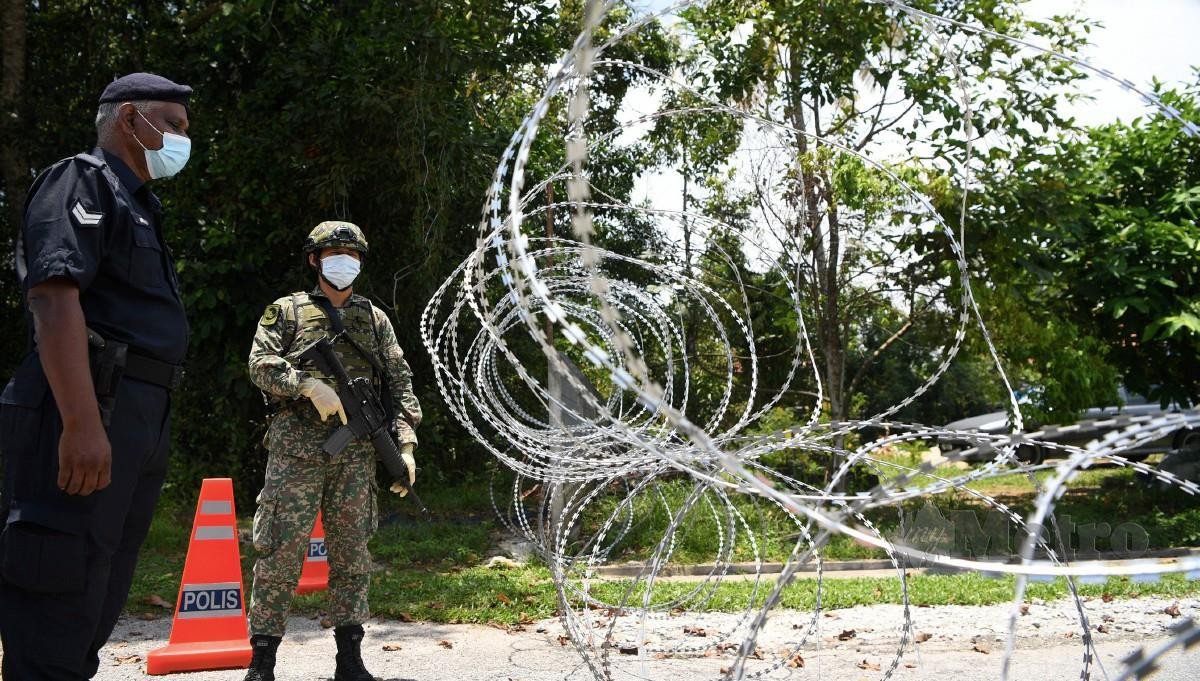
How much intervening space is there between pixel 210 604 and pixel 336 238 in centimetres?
191

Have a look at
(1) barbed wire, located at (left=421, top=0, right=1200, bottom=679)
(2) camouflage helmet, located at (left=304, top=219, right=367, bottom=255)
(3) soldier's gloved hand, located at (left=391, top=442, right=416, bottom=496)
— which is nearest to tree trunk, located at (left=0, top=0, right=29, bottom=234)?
(1) barbed wire, located at (left=421, top=0, right=1200, bottom=679)

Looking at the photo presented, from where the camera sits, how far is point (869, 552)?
335 inches

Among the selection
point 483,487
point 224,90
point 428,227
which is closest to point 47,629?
point 428,227

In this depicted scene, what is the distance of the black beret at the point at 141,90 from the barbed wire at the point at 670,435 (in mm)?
1097

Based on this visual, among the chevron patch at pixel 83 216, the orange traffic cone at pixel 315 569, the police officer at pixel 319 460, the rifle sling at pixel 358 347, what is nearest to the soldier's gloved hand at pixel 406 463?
the police officer at pixel 319 460

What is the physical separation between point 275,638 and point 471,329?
6.67 metres

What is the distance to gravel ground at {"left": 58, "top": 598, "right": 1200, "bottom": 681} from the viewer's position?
4.89 meters

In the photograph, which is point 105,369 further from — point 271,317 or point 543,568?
point 543,568

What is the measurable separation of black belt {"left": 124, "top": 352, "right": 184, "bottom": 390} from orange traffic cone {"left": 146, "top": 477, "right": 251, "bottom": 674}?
7.14ft

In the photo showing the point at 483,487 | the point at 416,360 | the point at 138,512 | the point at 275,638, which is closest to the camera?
the point at 138,512

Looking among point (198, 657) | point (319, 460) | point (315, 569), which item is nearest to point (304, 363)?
point (319, 460)

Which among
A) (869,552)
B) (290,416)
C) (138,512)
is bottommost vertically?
(869,552)

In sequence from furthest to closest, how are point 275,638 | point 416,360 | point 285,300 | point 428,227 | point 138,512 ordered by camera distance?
point 416,360, point 428,227, point 285,300, point 275,638, point 138,512

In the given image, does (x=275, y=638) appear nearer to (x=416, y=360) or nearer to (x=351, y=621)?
(x=351, y=621)
